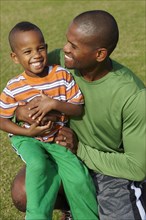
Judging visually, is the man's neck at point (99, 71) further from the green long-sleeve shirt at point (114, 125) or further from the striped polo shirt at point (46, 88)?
the striped polo shirt at point (46, 88)

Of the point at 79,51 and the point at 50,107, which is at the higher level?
the point at 79,51

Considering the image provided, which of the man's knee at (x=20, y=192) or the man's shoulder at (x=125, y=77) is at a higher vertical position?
the man's shoulder at (x=125, y=77)

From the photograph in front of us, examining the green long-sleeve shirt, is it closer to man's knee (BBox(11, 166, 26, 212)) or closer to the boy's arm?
the boy's arm

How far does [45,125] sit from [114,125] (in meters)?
0.57

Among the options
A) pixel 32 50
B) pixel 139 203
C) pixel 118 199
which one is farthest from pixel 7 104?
pixel 139 203

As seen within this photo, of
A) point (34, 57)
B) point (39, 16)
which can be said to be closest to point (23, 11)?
point (39, 16)

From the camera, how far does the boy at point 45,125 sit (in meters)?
3.38

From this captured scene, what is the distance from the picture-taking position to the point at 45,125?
3500 millimetres

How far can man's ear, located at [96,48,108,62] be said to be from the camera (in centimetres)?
329

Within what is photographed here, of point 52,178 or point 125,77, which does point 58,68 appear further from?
point 52,178

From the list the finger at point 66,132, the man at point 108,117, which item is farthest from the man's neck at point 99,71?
the finger at point 66,132

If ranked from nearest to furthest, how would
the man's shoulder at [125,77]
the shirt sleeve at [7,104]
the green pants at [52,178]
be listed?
1. the green pants at [52,178]
2. the man's shoulder at [125,77]
3. the shirt sleeve at [7,104]

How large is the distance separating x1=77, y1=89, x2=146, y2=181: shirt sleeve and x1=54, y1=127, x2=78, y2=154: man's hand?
96 millimetres

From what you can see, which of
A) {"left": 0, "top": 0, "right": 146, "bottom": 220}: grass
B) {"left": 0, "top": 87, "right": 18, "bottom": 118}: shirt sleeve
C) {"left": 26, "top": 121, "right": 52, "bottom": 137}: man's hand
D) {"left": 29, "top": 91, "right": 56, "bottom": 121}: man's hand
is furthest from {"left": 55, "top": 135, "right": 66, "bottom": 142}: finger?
{"left": 0, "top": 0, "right": 146, "bottom": 220}: grass
